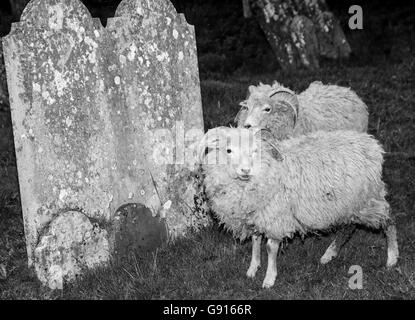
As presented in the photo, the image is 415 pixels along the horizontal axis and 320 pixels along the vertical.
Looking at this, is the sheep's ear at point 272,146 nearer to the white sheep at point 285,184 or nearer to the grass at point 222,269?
the white sheep at point 285,184

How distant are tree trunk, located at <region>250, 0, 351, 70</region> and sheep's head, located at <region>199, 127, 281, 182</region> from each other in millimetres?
6993

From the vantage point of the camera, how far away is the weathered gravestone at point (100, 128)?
5.91 meters

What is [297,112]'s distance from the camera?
7930 millimetres

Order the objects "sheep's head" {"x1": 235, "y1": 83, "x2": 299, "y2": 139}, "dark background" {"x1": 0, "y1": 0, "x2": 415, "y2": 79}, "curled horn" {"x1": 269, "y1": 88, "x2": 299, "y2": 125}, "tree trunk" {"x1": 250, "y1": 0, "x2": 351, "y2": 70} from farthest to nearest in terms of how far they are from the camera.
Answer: "dark background" {"x1": 0, "y1": 0, "x2": 415, "y2": 79}, "tree trunk" {"x1": 250, "y1": 0, "x2": 351, "y2": 70}, "curled horn" {"x1": 269, "y1": 88, "x2": 299, "y2": 125}, "sheep's head" {"x1": 235, "y1": 83, "x2": 299, "y2": 139}

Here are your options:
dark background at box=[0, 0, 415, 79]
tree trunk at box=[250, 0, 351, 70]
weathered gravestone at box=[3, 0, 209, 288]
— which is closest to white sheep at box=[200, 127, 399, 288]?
weathered gravestone at box=[3, 0, 209, 288]

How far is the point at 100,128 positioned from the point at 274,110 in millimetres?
2306

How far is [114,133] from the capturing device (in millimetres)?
6406

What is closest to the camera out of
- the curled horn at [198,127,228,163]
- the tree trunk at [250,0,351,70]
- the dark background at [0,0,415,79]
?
the curled horn at [198,127,228,163]

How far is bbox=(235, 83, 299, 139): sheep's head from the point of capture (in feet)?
25.5

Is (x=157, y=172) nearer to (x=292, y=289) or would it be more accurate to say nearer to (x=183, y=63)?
(x=183, y=63)

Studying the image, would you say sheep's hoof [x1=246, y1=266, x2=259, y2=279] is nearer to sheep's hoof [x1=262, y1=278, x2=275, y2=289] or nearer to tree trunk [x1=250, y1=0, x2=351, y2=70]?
sheep's hoof [x1=262, y1=278, x2=275, y2=289]

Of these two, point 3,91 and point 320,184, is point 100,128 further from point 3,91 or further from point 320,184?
point 3,91

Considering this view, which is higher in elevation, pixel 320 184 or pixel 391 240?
pixel 320 184

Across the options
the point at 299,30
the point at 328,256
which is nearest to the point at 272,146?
the point at 328,256
